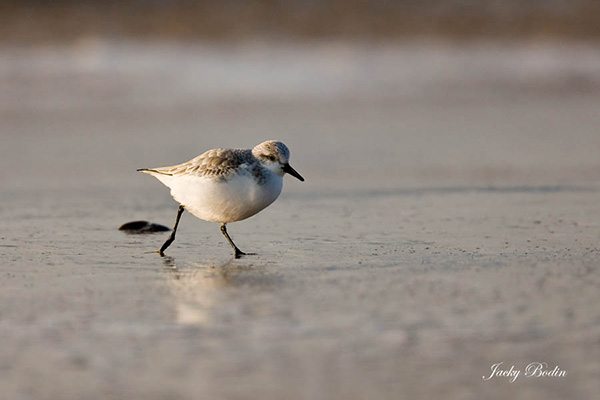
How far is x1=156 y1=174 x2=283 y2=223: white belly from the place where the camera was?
20.0 ft

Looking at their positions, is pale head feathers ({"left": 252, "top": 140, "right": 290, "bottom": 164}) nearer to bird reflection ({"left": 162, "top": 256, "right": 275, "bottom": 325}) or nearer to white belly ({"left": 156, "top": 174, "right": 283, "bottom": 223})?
white belly ({"left": 156, "top": 174, "right": 283, "bottom": 223})

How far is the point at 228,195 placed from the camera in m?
6.11

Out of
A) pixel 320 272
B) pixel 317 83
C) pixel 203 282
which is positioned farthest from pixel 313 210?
pixel 317 83

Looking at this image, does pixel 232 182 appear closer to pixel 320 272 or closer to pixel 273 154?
pixel 273 154

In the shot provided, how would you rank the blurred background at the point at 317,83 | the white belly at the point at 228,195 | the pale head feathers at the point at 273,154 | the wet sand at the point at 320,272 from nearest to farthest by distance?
the wet sand at the point at 320,272, the white belly at the point at 228,195, the pale head feathers at the point at 273,154, the blurred background at the point at 317,83

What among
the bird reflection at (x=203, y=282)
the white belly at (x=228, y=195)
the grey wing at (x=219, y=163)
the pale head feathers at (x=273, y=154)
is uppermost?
the pale head feathers at (x=273, y=154)

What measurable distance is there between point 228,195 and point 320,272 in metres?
0.99

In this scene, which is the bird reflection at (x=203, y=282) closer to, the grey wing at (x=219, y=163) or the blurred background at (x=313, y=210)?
the blurred background at (x=313, y=210)

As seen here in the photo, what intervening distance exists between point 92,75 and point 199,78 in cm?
187

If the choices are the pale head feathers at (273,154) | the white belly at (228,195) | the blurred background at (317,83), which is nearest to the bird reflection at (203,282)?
the white belly at (228,195)

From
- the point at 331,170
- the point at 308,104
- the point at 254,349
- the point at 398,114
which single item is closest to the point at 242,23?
the point at 308,104

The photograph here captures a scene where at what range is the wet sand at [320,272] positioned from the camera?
363 centimetres

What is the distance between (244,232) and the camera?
6.99 meters

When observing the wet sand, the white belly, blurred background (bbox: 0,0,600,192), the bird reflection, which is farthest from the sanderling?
blurred background (bbox: 0,0,600,192)
